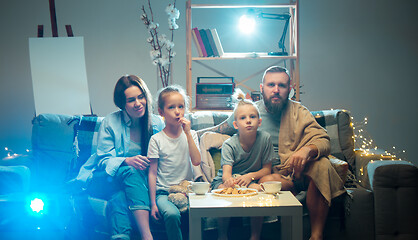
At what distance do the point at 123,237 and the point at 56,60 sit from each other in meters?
2.01

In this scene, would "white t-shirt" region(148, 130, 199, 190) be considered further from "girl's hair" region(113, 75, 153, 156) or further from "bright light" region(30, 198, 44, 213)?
"bright light" region(30, 198, 44, 213)

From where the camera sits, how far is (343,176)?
2381 mm

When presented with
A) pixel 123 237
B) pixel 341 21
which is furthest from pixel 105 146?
pixel 341 21

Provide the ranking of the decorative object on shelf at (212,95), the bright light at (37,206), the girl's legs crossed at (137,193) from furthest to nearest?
the decorative object on shelf at (212,95)
the bright light at (37,206)
the girl's legs crossed at (137,193)

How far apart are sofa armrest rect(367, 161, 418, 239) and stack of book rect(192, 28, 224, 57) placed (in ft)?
5.82

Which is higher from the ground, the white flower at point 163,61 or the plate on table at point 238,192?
the white flower at point 163,61

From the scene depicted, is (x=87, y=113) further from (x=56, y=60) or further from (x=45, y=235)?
(x=45, y=235)

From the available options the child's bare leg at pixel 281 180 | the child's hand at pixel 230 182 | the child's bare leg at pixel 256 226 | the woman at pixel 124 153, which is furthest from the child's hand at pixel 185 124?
the child's bare leg at pixel 256 226

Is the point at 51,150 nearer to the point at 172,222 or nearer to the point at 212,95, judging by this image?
the point at 172,222

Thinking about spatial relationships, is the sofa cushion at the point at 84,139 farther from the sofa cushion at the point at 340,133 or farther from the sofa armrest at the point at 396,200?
the sofa armrest at the point at 396,200

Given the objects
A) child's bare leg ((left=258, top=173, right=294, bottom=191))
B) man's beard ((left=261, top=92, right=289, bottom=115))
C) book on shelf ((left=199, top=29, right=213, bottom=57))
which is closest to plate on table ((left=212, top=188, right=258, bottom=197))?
child's bare leg ((left=258, top=173, right=294, bottom=191))

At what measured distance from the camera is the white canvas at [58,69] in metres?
3.61

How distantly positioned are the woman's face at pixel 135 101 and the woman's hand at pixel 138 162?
25cm

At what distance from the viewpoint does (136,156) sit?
7.46 ft
